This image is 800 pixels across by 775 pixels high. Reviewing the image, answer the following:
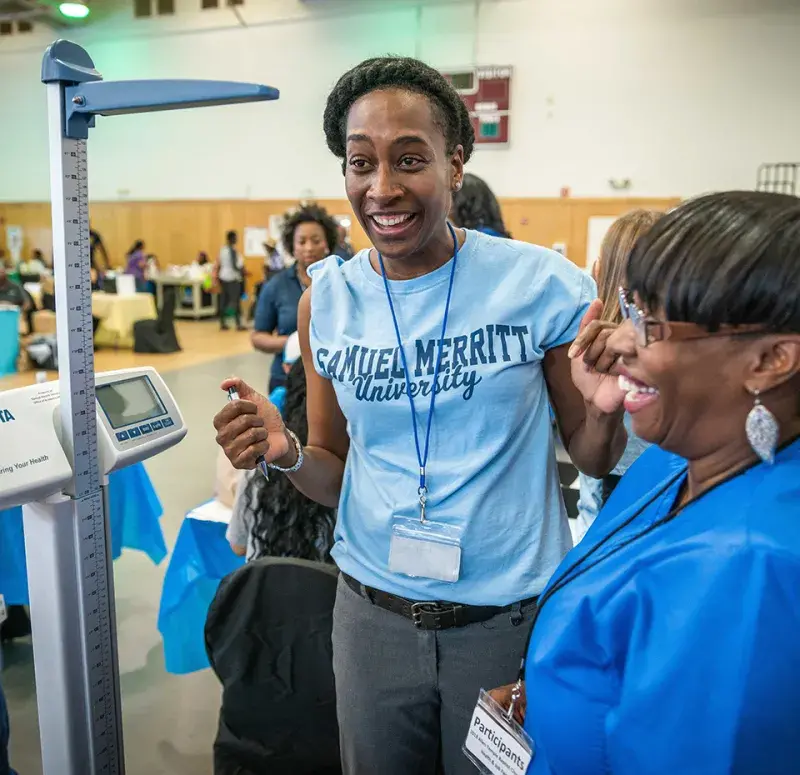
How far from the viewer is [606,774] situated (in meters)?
0.84

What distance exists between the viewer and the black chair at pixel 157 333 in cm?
988

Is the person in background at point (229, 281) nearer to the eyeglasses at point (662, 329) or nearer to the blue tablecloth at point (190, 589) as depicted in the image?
the blue tablecloth at point (190, 589)

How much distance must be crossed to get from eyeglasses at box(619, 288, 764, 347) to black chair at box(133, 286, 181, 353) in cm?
963

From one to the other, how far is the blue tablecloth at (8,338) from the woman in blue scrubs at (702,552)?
24.7 ft

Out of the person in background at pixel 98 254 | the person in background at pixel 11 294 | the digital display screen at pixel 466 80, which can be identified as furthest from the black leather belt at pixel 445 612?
the person in background at pixel 98 254

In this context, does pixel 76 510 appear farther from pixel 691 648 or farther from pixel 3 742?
pixel 691 648

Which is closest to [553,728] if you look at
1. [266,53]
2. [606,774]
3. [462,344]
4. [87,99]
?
[606,774]

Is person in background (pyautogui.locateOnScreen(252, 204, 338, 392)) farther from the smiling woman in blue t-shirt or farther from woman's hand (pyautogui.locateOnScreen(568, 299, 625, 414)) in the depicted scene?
woman's hand (pyautogui.locateOnScreen(568, 299, 625, 414))

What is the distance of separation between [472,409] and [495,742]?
48 cm

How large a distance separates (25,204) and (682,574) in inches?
763

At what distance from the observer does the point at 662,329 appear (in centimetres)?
83

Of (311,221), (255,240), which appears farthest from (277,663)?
(255,240)

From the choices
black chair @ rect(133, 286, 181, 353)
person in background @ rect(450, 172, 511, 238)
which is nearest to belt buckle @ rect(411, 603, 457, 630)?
person in background @ rect(450, 172, 511, 238)

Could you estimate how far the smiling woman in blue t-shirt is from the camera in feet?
3.88
